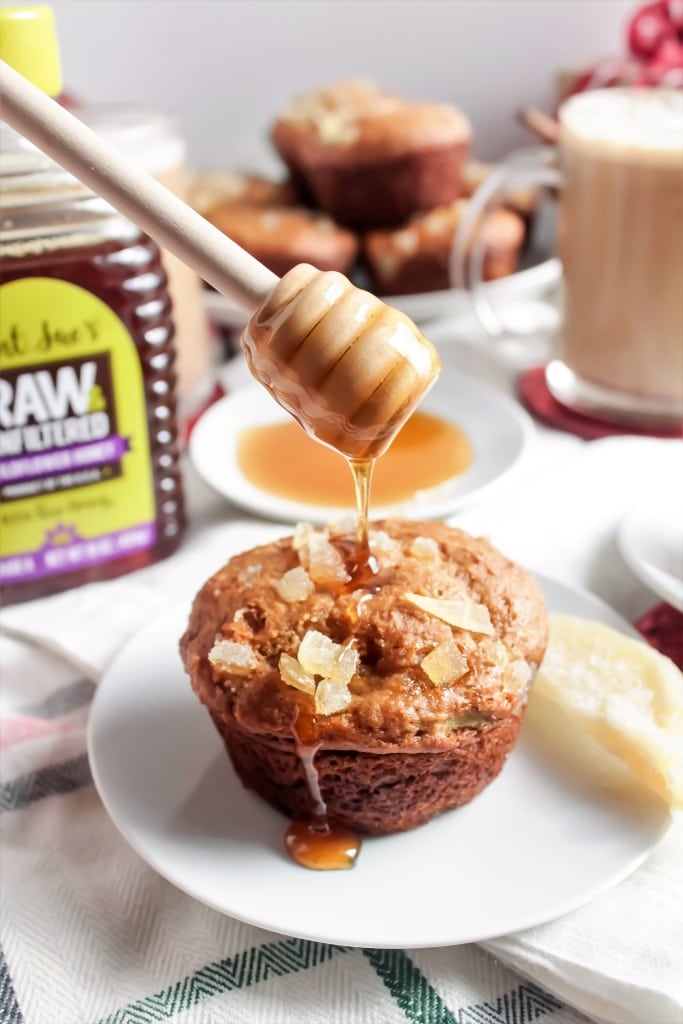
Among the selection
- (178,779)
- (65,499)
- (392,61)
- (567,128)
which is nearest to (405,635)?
(178,779)

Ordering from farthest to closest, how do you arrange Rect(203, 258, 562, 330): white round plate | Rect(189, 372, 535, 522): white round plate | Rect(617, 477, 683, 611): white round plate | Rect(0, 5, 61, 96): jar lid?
Rect(203, 258, 562, 330): white round plate
Rect(189, 372, 535, 522): white round plate
Rect(617, 477, 683, 611): white round plate
Rect(0, 5, 61, 96): jar lid

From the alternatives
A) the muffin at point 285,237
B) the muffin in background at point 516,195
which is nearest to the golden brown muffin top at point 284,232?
the muffin at point 285,237

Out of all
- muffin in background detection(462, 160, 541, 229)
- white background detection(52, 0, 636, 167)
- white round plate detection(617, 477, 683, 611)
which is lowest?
white round plate detection(617, 477, 683, 611)

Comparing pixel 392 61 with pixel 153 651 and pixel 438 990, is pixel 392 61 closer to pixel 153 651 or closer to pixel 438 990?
pixel 153 651

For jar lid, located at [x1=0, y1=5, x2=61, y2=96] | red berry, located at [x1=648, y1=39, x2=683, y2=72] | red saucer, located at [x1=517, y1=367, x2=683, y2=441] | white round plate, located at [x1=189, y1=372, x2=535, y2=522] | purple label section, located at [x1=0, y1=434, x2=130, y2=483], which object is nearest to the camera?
jar lid, located at [x1=0, y1=5, x2=61, y2=96]

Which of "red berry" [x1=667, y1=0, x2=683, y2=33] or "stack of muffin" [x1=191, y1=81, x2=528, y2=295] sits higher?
"red berry" [x1=667, y1=0, x2=683, y2=33]

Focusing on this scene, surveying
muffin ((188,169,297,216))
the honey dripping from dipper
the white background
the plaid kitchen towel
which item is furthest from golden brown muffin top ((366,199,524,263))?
the plaid kitchen towel

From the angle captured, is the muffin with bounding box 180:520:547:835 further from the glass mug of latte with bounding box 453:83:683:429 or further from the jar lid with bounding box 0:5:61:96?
the glass mug of latte with bounding box 453:83:683:429
